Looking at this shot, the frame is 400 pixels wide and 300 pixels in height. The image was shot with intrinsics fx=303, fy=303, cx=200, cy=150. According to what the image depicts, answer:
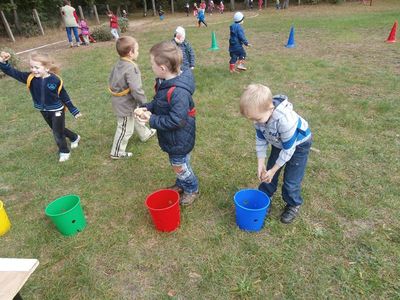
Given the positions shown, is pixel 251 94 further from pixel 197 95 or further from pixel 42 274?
pixel 197 95

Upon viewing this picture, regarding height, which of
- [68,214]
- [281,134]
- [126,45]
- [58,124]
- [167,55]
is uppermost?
[167,55]

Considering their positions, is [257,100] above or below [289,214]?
above

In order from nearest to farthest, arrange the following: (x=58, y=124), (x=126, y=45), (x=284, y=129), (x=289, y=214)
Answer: (x=284, y=129)
(x=289, y=214)
(x=126, y=45)
(x=58, y=124)

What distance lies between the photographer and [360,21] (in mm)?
14539

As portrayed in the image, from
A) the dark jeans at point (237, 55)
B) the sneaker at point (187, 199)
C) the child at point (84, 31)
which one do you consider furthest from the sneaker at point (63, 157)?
the child at point (84, 31)

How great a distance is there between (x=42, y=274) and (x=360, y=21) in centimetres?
1660

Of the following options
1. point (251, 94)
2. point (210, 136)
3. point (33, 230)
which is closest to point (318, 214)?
point (251, 94)

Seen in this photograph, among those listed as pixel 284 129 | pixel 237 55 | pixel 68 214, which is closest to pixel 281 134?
pixel 284 129

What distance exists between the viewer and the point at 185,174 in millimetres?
3252

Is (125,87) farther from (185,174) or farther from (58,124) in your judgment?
(185,174)

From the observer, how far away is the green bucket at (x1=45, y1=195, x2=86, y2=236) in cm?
292

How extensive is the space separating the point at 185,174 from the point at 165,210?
0.56 meters

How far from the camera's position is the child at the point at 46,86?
383 cm

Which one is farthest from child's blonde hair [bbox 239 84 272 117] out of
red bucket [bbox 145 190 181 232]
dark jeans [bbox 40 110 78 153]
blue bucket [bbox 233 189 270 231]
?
dark jeans [bbox 40 110 78 153]
